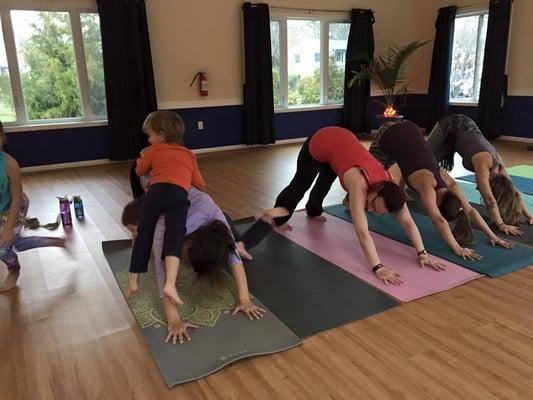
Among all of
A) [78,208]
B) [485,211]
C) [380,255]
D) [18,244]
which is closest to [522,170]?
[485,211]

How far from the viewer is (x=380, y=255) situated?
2.86 m

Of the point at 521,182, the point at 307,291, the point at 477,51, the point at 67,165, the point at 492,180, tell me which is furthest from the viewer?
the point at 477,51

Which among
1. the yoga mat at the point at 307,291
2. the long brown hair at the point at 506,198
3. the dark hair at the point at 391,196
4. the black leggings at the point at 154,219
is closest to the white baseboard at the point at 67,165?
the yoga mat at the point at 307,291

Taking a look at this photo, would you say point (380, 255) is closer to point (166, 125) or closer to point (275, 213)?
point (275, 213)

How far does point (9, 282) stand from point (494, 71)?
7.12 metres

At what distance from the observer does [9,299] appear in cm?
242

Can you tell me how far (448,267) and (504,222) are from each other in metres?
0.92

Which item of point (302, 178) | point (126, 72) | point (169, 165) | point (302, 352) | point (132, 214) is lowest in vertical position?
point (302, 352)

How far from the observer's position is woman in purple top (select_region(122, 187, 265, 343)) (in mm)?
1985

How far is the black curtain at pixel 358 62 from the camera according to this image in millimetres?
7668

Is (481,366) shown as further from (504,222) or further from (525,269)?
(504,222)

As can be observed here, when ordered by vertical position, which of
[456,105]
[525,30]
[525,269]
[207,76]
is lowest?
[525,269]

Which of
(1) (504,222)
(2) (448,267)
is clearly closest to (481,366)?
(2) (448,267)

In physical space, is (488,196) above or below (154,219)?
below
